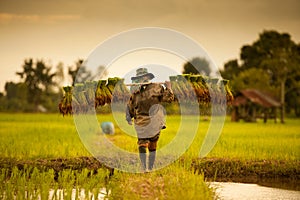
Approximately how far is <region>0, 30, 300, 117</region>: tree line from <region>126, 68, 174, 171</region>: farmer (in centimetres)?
1519

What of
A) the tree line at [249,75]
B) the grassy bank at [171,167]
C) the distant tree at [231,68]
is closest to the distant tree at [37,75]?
the tree line at [249,75]

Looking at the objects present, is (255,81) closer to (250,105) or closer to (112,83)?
(250,105)

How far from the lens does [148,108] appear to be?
661 centimetres

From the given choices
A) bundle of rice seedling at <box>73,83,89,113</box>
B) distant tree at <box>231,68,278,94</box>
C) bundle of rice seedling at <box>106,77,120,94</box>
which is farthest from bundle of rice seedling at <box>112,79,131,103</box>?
distant tree at <box>231,68,278,94</box>

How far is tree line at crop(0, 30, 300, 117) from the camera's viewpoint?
94.1ft

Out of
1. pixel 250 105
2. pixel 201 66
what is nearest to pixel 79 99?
pixel 201 66

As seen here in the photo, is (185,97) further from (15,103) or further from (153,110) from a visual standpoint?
(15,103)

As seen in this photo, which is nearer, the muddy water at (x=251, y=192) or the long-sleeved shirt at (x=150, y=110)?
the muddy water at (x=251, y=192)

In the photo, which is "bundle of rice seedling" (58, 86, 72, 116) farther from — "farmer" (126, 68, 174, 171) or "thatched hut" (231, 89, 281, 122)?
"thatched hut" (231, 89, 281, 122)

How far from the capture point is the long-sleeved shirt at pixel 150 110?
655 centimetres

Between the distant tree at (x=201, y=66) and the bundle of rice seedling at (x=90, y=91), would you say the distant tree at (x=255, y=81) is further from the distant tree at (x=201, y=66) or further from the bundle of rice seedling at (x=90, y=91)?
the bundle of rice seedling at (x=90, y=91)

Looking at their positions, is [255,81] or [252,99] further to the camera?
[255,81]

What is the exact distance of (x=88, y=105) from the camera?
7836 millimetres

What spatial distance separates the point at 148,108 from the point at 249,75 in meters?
27.7
